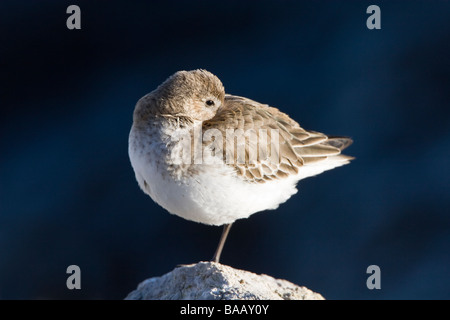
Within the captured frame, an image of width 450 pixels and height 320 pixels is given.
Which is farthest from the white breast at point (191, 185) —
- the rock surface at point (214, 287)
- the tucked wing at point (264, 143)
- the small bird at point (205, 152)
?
the rock surface at point (214, 287)

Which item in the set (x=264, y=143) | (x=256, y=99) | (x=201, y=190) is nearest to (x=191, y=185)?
(x=201, y=190)

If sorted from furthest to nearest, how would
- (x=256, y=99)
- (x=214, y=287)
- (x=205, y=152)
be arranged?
(x=256, y=99) → (x=205, y=152) → (x=214, y=287)

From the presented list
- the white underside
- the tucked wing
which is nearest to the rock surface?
the white underside

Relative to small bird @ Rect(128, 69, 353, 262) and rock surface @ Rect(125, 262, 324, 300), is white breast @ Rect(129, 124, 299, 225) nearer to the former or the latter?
small bird @ Rect(128, 69, 353, 262)

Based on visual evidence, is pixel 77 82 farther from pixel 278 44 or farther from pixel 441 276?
pixel 441 276

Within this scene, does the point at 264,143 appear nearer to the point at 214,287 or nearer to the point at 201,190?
the point at 201,190

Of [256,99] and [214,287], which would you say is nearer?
[214,287]

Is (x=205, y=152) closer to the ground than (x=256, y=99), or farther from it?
closer to the ground
